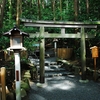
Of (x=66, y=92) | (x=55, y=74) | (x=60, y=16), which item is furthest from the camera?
(x=60, y=16)

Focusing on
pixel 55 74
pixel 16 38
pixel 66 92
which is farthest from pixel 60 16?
pixel 16 38

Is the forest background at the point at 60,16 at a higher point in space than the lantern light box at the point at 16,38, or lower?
higher

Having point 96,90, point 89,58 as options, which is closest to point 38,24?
point 96,90

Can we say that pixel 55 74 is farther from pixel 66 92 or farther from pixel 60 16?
pixel 60 16

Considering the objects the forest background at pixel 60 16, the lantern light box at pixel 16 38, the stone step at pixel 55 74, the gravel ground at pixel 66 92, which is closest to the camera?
the lantern light box at pixel 16 38

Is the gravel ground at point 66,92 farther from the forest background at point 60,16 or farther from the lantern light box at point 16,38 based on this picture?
the lantern light box at point 16,38

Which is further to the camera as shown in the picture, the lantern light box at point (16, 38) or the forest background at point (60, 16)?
the forest background at point (60, 16)

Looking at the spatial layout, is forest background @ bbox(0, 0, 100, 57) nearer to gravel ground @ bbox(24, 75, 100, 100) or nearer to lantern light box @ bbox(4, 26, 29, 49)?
lantern light box @ bbox(4, 26, 29, 49)

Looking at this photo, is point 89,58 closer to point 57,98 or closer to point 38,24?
point 38,24

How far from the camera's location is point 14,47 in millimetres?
4496

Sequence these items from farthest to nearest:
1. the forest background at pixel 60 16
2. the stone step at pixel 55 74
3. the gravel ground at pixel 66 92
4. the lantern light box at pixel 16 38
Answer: the stone step at pixel 55 74 < the forest background at pixel 60 16 < the gravel ground at pixel 66 92 < the lantern light box at pixel 16 38

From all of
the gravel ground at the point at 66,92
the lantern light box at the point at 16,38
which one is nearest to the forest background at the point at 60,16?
the lantern light box at the point at 16,38

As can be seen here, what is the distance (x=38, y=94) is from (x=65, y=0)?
16.0 metres

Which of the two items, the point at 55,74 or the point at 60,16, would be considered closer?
the point at 55,74
